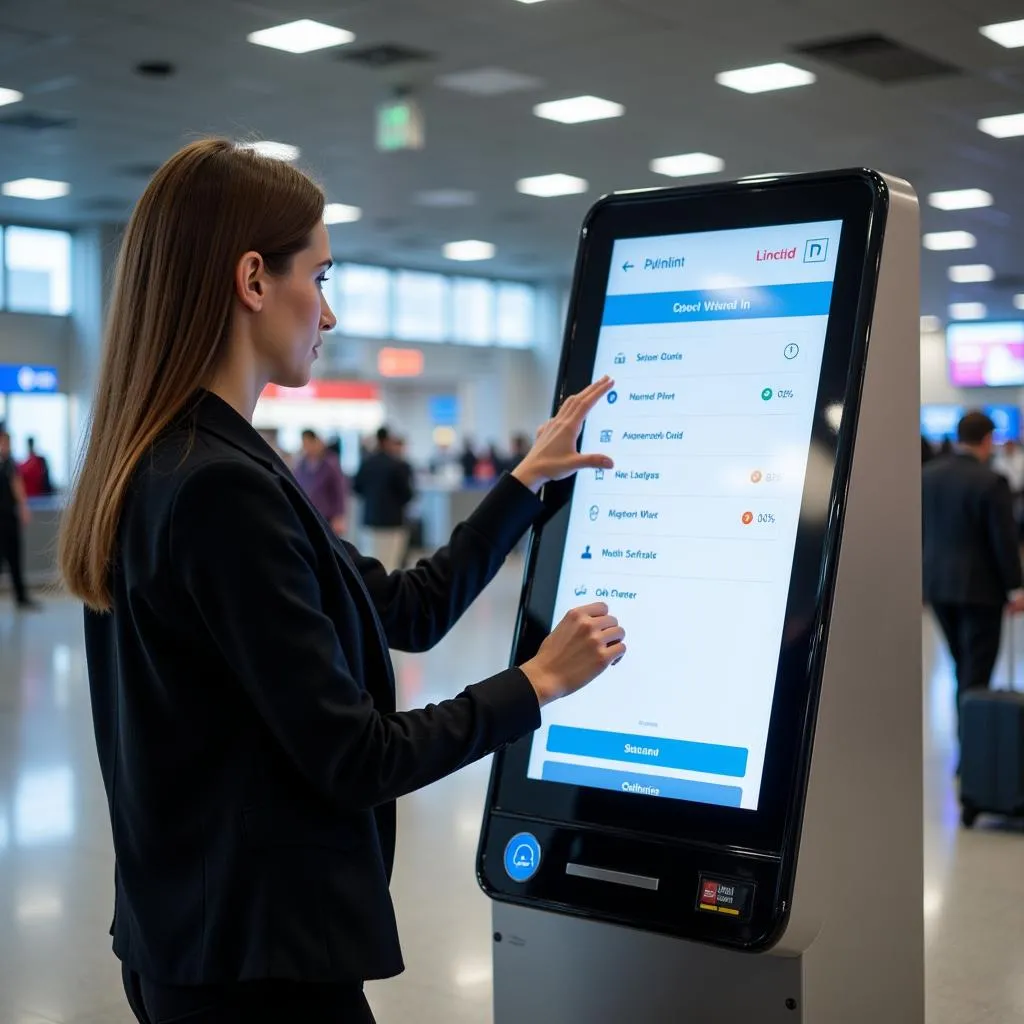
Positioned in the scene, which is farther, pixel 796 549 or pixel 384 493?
pixel 384 493

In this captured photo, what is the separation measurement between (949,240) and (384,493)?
324 inches

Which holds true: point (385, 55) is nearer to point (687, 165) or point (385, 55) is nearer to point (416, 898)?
point (687, 165)

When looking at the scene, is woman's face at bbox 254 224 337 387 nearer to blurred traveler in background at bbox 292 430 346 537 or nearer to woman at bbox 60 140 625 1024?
woman at bbox 60 140 625 1024

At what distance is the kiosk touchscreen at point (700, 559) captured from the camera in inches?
69.0

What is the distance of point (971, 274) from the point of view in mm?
19594

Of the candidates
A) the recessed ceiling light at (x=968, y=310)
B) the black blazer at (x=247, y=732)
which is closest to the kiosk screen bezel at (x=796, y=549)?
the black blazer at (x=247, y=732)

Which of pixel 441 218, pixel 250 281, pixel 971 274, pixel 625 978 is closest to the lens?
pixel 250 281

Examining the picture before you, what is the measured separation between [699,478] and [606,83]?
8171mm

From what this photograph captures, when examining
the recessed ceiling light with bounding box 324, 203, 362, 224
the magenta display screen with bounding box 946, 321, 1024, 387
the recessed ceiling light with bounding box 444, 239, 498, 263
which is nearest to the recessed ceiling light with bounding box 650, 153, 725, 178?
the recessed ceiling light with bounding box 324, 203, 362, 224

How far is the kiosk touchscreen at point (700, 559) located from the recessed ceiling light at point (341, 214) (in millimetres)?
12717

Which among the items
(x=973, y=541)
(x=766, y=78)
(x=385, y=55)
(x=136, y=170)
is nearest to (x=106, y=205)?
(x=136, y=170)

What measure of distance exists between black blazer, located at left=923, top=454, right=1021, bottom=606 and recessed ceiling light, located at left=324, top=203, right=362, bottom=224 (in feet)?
31.5

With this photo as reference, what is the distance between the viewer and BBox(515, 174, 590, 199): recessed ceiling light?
42.9 feet

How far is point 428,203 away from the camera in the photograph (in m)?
14.4
